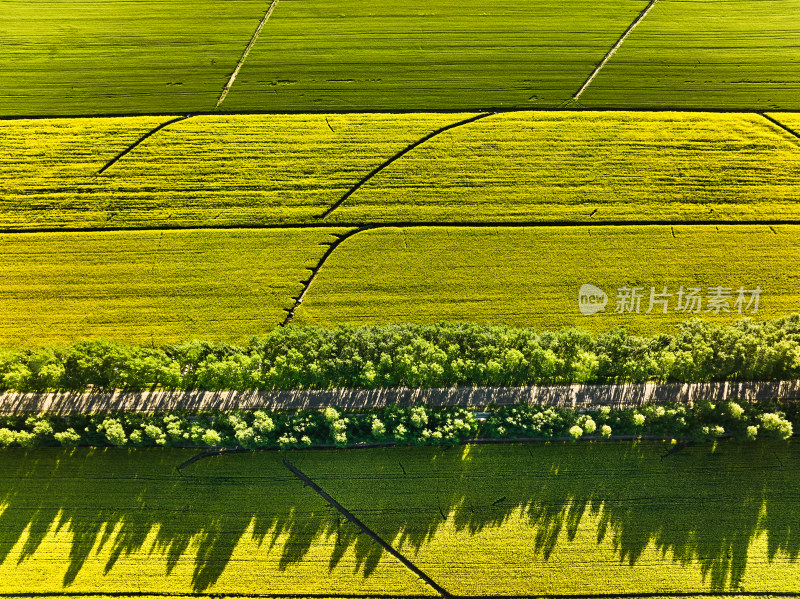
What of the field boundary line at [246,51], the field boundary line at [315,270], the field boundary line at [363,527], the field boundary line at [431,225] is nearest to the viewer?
the field boundary line at [363,527]

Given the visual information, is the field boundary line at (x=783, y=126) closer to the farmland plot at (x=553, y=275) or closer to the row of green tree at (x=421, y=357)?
the farmland plot at (x=553, y=275)

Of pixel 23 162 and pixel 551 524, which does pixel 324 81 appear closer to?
pixel 23 162

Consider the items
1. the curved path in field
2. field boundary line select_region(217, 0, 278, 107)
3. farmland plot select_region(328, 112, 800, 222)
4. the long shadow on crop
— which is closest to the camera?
the long shadow on crop

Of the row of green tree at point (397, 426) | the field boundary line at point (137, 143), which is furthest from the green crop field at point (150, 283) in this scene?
the row of green tree at point (397, 426)

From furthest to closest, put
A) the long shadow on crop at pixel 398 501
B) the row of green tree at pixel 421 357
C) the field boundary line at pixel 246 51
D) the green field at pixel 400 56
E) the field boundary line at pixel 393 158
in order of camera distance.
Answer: the field boundary line at pixel 246 51 → the green field at pixel 400 56 → the field boundary line at pixel 393 158 → the row of green tree at pixel 421 357 → the long shadow on crop at pixel 398 501

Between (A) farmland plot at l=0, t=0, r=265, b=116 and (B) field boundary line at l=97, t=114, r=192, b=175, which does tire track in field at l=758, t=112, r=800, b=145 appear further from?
(B) field boundary line at l=97, t=114, r=192, b=175

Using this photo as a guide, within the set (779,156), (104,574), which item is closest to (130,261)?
(104,574)

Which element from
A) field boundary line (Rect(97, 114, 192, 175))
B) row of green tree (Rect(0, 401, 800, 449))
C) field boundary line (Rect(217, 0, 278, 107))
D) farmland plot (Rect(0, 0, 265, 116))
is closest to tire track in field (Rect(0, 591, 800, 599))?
row of green tree (Rect(0, 401, 800, 449))
